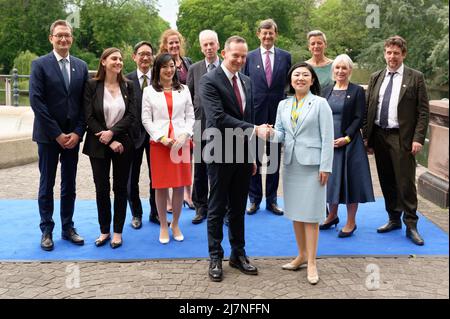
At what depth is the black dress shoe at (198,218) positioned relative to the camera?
6543mm

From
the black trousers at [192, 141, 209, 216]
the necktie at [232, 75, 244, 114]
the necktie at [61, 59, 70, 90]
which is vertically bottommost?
the black trousers at [192, 141, 209, 216]

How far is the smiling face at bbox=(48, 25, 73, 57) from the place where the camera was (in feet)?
17.7

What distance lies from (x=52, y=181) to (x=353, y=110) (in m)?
3.32

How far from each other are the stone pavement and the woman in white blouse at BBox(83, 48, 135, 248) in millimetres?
762

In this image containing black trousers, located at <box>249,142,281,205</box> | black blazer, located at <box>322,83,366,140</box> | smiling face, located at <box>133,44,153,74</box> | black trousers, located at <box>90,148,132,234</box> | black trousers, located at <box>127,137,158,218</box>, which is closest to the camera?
black trousers, located at <box>90,148,132,234</box>

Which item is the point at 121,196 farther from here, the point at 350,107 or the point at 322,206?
the point at 350,107

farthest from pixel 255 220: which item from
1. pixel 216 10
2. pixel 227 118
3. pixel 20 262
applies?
pixel 216 10

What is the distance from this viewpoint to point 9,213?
273 inches

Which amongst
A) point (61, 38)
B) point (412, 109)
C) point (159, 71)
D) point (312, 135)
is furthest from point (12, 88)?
point (312, 135)

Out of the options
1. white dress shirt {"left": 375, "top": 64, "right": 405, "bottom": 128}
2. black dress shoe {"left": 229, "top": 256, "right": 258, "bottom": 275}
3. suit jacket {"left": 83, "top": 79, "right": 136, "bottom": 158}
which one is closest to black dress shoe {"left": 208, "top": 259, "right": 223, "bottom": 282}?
black dress shoe {"left": 229, "top": 256, "right": 258, "bottom": 275}

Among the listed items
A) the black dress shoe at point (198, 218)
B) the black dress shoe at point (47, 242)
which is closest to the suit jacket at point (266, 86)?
the black dress shoe at point (198, 218)

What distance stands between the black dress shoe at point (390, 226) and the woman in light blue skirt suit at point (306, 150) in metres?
1.69

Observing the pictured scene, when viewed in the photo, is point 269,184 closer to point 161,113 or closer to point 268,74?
point 268,74

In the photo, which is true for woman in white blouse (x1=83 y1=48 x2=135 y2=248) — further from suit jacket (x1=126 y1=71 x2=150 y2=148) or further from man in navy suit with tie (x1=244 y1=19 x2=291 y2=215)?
man in navy suit with tie (x1=244 y1=19 x2=291 y2=215)
